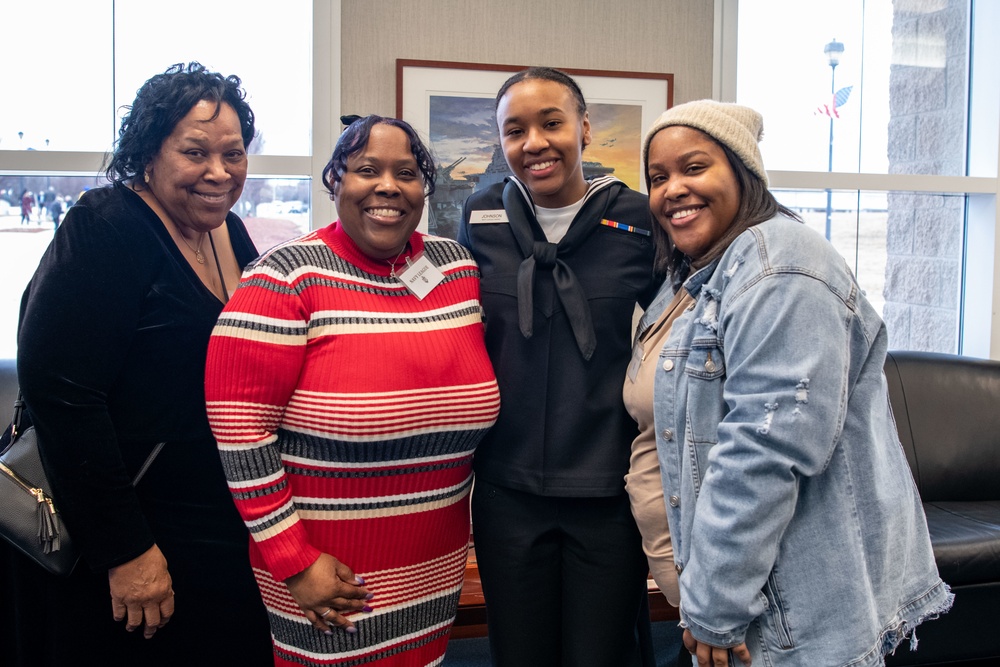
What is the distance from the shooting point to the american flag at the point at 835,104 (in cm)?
378

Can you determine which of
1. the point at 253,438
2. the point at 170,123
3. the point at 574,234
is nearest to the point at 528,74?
the point at 574,234

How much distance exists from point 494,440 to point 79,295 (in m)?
0.88

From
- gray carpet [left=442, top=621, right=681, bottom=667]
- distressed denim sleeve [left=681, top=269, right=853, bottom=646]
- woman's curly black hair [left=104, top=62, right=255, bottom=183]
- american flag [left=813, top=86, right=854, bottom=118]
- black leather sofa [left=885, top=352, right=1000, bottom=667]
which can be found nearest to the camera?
distressed denim sleeve [left=681, top=269, right=853, bottom=646]

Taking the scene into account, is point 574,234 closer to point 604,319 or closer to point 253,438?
point 604,319

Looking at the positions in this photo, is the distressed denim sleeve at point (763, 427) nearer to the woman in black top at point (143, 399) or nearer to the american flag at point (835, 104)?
the woman in black top at point (143, 399)

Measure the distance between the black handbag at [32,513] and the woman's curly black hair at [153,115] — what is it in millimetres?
580

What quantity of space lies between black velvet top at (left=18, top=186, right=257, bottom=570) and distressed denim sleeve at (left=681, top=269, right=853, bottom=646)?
1.03m

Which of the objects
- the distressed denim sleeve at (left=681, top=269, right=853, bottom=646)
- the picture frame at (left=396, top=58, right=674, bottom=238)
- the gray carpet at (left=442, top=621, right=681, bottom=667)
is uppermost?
the picture frame at (left=396, top=58, right=674, bottom=238)

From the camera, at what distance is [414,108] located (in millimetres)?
3145

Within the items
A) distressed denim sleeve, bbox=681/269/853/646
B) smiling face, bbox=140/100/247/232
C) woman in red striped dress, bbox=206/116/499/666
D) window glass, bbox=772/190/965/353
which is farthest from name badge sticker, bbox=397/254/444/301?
window glass, bbox=772/190/965/353

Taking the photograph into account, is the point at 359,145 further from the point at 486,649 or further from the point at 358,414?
the point at 486,649

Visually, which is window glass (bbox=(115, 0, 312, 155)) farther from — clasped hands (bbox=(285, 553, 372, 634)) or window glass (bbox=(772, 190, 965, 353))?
window glass (bbox=(772, 190, 965, 353))

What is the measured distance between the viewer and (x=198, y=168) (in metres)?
1.61

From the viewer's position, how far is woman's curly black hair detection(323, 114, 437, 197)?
163cm
